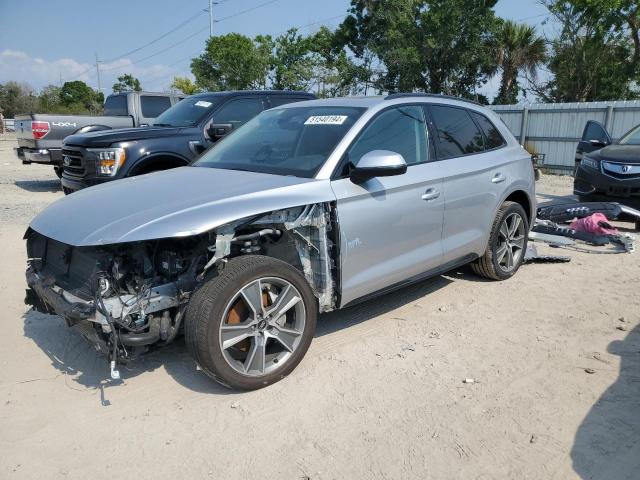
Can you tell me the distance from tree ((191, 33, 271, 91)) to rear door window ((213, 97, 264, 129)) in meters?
24.9

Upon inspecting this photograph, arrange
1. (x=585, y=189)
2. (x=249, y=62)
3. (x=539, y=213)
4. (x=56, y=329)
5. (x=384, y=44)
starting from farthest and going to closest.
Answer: (x=249, y=62) < (x=384, y=44) < (x=585, y=189) < (x=539, y=213) < (x=56, y=329)

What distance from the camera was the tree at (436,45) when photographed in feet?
83.0

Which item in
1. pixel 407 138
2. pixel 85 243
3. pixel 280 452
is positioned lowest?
pixel 280 452

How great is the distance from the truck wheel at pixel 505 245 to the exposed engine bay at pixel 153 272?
211 centimetres

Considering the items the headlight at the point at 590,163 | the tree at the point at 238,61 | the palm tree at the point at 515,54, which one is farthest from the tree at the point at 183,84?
the headlight at the point at 590,163

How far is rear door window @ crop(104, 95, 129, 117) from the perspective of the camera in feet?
38.8

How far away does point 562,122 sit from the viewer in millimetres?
15969

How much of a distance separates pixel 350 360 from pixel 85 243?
1.88 metres

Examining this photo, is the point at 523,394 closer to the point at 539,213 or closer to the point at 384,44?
the point at 539,213

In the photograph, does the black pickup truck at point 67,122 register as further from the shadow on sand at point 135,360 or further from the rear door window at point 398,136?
the rear door window at point 398,136

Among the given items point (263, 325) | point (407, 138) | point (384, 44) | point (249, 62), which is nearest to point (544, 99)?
point (384, 44)

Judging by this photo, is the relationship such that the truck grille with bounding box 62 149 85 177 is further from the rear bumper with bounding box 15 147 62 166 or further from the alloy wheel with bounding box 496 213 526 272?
the alloy wheel with bounding box 496 213 526 272

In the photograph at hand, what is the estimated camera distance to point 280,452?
8.79ft

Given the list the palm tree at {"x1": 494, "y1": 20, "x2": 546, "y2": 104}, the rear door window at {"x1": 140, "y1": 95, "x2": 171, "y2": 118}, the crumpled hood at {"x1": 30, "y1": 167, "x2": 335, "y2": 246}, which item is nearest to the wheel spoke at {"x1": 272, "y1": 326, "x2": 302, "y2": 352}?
the crumpled hood at {"x1": 30, "y1": 167, "x2": 335, "y2": 246}
